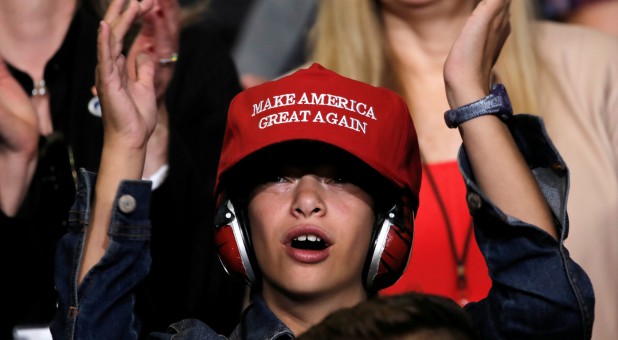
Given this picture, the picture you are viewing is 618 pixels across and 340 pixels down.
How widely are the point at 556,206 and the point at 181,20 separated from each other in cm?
152

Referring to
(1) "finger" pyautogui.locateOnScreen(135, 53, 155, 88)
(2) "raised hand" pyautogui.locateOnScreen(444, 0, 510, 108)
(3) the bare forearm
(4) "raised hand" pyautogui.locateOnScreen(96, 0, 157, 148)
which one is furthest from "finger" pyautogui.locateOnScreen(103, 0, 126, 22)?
(2) "raised hand" pyautogui.locateOnScreen(444, 0, 510, 108)

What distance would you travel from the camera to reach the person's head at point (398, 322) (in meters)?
1.78

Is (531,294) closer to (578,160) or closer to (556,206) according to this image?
(556,206)

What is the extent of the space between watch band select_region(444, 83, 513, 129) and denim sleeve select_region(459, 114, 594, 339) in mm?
95

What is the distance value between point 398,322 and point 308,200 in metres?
0.64

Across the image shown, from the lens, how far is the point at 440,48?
3.47 meters

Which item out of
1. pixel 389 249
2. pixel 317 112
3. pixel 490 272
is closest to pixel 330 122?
pixel 317 112

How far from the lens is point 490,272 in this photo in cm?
239

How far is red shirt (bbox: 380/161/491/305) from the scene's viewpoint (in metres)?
3.14

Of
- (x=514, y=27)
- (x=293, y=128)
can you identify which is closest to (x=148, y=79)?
(x=293, y=128)

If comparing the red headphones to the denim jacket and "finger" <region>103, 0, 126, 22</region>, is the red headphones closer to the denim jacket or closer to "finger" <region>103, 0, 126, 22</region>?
the denim jacket

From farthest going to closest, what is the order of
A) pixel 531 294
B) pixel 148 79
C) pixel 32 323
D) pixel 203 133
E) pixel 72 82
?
pixel 203 133 → pixel 72 82 → pixel 32 323 → pixel 148 79 → pixel 531 294

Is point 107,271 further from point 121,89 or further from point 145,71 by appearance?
point 145,71

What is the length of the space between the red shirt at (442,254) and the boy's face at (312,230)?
66 centimetres
